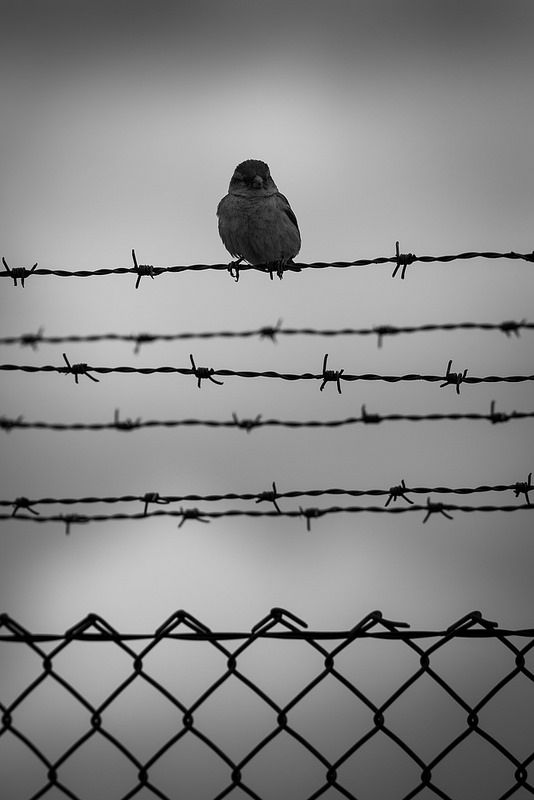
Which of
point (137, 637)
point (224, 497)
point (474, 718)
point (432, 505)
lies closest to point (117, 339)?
point (224, 497)

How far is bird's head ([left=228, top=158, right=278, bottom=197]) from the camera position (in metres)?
6.75

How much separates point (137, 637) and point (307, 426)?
1.48 meters

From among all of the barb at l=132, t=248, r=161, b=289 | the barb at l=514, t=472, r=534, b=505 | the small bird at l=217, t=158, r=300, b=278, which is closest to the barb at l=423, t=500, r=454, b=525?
the barb at l=514, t=472, r=534, b=505

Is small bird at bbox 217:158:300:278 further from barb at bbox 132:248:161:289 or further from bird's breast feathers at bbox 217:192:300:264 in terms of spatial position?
barb at bbox 132:248:161:289

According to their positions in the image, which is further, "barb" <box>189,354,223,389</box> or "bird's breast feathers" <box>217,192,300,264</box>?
"bird's breast feathers" <box>217,192,300,264</box>

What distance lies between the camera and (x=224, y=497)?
319 cm

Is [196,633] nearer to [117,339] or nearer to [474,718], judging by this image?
[474,718]

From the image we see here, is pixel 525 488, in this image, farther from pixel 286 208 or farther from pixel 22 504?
pixel 286 208

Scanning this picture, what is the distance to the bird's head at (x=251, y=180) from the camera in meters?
6.75

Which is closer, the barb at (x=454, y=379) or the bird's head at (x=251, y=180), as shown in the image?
the barb at (x=454, y=379)

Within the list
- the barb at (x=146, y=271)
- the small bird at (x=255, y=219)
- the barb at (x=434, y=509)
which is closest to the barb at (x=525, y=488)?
the barb at (x=434, y=509)

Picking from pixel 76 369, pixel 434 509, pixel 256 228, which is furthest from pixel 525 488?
pixel 256 228

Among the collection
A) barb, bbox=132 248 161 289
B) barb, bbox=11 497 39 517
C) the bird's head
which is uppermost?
the bird's head

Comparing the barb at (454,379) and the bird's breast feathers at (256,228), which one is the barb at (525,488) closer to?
the barb at (454,379)
